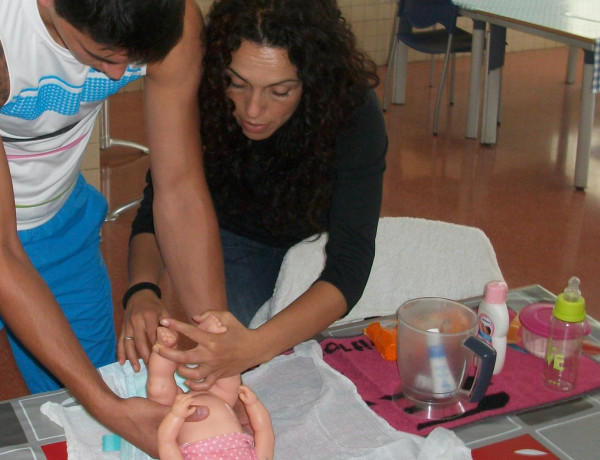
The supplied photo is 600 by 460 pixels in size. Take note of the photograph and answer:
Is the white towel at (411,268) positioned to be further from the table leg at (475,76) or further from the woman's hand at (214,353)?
the table leg at (475,76)

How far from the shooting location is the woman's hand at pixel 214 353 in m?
1.23

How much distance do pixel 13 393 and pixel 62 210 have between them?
0.98 metres

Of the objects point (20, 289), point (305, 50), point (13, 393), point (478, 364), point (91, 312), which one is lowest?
point (13, 393)

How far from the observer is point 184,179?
1570 mm

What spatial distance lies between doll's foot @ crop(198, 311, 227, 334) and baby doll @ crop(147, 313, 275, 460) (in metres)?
0.09

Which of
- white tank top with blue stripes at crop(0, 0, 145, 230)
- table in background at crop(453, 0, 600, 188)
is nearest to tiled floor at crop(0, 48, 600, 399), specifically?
table in background at crop(453, 0, 600, 188)

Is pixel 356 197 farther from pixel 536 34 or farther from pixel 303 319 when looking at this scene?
pixel 536 34

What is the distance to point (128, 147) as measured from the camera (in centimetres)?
436

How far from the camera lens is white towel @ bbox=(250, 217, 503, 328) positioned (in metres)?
1.77

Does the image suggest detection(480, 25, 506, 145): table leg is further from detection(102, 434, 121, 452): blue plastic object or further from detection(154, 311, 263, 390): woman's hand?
detection(102, 434, 121, 452): blue plastic object

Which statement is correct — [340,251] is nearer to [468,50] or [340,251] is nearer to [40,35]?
[40,35]

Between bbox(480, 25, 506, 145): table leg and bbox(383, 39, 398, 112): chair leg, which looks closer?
bbox(480, 25, 506, 145): table leg

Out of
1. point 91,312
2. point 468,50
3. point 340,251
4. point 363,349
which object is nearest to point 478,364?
point 363,349

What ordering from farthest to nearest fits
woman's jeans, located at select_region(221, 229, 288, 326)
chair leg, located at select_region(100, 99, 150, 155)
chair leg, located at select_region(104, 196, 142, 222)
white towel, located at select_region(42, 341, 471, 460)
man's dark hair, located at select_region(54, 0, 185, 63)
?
1. chair leg, located at select_region(100, 99, 150, 155)
2. chair leg, located at select_region(104, 196, 142, 222)
3. woman's jeans, located at select_region(221, 229, 288, 326)
4. white towel, located at select_region(42, 341, 471, 460)
5. man's dark hair, located at select_region(54, 0, 185, 63)
